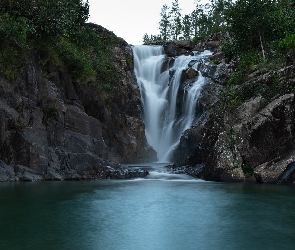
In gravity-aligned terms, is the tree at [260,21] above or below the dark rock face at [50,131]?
above

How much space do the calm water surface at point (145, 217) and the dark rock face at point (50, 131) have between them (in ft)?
6.83

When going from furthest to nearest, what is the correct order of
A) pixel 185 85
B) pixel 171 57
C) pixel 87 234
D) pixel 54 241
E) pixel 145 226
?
pixel 171 57 < pixel 185 85 < pixel 145 226 < pixel 87 234 < pixel 54 241

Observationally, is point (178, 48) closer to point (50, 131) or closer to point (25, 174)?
point (50, 131)

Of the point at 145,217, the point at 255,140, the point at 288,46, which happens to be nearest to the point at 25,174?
the point at 145,217

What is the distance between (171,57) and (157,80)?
5.00 meters

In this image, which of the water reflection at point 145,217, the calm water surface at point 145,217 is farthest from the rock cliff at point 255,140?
the water reflection at point 145,217

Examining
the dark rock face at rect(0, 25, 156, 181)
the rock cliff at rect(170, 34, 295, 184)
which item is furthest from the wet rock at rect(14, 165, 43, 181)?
the rock cliff at rect(170, 34, 295, 184)

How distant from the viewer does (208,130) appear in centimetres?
2111

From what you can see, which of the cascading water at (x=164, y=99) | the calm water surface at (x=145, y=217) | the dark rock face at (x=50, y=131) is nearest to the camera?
the calm water surface at (x=145, y=217)

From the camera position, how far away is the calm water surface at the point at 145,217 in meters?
7.14

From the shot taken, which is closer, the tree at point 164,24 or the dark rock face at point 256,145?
the dark rock face at point 256,145

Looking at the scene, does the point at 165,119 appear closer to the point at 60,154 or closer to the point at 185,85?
the point at 185,85

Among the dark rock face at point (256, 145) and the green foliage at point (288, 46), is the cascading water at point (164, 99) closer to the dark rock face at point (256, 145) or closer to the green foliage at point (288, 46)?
the green foliage at point (288, 46)

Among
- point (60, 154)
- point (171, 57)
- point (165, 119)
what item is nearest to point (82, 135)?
point (60, 154)
